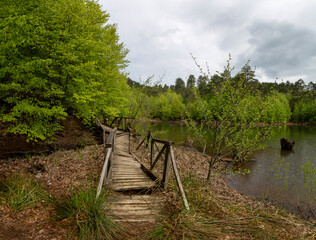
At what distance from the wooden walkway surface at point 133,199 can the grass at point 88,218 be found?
1.33 ft

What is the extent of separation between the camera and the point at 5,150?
8945 mm

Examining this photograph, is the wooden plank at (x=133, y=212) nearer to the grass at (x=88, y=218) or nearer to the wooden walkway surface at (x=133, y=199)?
the wooden walkway surface at (x=133, y=199)

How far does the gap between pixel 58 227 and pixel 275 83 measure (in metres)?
7.80

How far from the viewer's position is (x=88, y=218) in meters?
3.46

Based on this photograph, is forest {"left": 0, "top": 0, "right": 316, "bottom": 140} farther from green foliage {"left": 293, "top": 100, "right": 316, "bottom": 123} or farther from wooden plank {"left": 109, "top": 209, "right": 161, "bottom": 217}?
green foliage {"left": 293, "top": 100, "right": 316, "bottom": 123}

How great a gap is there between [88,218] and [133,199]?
162 cm

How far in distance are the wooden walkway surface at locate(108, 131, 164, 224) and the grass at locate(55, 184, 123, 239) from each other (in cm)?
40

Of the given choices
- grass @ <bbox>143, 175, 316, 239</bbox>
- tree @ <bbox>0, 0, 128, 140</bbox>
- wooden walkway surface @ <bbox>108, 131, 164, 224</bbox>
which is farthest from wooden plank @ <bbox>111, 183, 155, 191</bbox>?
tree @ <bbox>0, 0, 128, 140</bbox>

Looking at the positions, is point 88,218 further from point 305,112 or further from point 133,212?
point 305,112

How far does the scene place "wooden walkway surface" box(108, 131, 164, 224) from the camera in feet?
13.3

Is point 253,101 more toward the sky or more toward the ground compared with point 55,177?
more toward the sky

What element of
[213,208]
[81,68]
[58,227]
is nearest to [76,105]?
[81,68]

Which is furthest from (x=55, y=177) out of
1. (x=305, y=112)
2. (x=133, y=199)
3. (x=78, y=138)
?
(x=305, y=112)

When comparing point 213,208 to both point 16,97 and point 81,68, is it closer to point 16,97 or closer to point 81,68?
point 81,68
